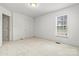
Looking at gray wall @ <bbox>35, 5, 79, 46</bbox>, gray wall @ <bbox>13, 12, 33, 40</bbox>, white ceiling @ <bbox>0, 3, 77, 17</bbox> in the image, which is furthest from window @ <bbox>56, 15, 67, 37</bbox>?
gray wall @ <bbox>13, 12, 33, 40</bbox>

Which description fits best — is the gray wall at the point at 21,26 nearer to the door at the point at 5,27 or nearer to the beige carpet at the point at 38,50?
the door at the point at 5,27

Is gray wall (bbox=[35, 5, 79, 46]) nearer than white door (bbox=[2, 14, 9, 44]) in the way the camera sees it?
Yes

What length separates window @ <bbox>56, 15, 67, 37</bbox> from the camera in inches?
195

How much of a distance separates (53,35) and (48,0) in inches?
171

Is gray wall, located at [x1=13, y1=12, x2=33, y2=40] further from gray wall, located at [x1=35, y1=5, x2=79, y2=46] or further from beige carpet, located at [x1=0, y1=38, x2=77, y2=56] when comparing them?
beige carpet, located at [x1=0, y1=38, x2=77, y2=56]

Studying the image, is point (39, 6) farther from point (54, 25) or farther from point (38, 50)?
point (38, 50)

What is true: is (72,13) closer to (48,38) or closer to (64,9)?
(64,9)

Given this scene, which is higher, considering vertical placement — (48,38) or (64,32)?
(64,32)

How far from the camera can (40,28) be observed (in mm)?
7480

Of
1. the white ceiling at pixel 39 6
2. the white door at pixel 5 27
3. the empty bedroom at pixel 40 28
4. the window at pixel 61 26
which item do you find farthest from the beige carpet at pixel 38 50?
the white ceiling at pixel 39 6

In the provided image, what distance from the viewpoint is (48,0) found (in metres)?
1.65

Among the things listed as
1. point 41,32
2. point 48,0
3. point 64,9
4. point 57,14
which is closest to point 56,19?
point 57,14

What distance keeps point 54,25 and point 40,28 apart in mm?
2077

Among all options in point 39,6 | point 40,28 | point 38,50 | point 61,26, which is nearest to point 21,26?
point 40,28
